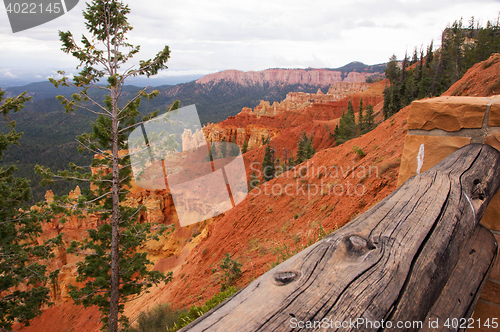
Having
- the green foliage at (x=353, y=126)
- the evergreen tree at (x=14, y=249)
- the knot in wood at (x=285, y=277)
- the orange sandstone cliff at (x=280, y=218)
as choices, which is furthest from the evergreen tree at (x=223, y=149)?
the knot in wood at (x=285, y=277)

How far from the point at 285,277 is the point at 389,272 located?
0.34 meters

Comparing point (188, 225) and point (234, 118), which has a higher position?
point (234, 118)

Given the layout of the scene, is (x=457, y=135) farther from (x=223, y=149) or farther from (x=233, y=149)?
(x=223, y=149)

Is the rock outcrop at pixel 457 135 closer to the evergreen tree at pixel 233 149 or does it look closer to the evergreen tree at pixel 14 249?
the evergreen tree at pixel 14 249

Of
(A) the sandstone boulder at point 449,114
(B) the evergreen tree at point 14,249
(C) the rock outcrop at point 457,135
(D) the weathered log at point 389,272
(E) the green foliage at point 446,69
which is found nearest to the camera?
(D) the weathered log at point 389,272

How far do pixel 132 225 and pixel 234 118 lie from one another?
7214cm

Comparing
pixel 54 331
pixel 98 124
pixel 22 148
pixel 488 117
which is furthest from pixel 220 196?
pixel 22 148

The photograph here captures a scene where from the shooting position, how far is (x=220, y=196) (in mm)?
26781

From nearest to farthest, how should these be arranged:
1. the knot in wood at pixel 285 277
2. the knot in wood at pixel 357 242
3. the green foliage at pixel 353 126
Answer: the knot in wood at pixel 285 277, the knot in wood at pixel 357 242, the green foliage at pixel 353 126

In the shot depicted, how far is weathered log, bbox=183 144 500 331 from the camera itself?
678 mm

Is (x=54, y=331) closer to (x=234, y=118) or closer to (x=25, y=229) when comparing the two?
(x=25, y=229)

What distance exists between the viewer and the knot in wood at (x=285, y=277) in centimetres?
80

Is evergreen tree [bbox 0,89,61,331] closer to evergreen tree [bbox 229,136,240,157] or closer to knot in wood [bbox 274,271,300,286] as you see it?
knot in wood [bbox 274,271,300,286]

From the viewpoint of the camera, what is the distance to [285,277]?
808 millimetres
